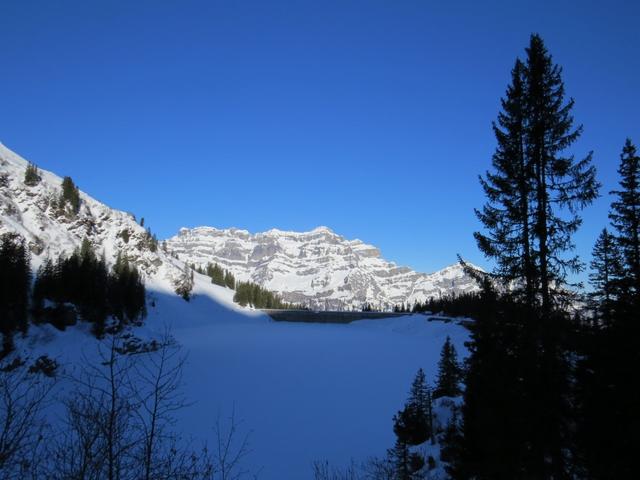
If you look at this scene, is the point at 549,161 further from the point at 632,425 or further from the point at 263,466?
the point at 263,466

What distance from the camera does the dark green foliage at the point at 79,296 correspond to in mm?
51094

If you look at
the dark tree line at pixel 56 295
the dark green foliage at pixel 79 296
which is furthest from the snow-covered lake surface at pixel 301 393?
the dark tree line at pixel 56 295

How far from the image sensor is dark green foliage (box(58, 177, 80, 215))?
98069mm

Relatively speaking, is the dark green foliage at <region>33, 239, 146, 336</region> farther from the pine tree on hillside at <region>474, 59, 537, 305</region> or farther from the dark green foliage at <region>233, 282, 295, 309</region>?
the dark green foliage at <region>233, 282, 295, 309</region>

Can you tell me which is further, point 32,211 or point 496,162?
point 32,211

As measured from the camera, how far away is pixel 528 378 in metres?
12.0

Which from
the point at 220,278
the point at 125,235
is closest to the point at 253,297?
the point at 220,278

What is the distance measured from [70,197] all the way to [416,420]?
108 m

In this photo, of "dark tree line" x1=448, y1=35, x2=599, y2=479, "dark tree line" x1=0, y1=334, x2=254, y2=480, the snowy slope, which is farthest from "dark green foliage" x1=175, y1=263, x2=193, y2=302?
"dark tree line" x1=448, y1=35, x2=599, y2=479

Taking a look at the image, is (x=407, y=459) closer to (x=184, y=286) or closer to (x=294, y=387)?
(x=294, y=387)

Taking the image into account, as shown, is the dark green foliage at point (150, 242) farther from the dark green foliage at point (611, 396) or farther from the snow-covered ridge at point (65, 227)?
the dark green foliage at point (611, 396)

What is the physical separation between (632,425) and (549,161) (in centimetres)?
853

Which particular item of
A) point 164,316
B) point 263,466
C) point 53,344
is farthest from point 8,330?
point 164,316

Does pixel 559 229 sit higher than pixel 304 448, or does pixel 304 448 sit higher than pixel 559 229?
pixel 559 229
